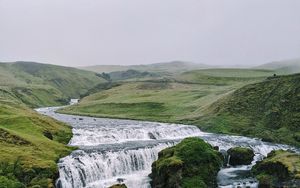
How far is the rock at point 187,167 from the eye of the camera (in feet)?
196

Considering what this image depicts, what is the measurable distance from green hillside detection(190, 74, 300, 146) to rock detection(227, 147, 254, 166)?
24657 mm

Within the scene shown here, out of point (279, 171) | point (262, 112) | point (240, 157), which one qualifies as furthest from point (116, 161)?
point (262, 112)

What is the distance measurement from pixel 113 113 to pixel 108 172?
101614 mm

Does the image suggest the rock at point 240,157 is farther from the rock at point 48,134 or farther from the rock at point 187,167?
the rock at point 48,134

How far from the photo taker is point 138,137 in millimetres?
99062

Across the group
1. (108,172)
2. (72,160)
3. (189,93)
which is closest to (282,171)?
(108,172)

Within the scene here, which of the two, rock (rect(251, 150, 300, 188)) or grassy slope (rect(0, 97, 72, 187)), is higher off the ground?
grassy slope (rect(0, 97, 72, 187))

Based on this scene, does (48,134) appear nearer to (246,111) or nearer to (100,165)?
(100,165)

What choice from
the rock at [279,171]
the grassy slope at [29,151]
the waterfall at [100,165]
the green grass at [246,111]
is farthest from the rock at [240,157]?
the grassy slope at [29,151]

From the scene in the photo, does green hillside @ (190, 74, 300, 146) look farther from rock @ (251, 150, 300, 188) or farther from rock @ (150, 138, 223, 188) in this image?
rock @ (150, 138, 223, 188)

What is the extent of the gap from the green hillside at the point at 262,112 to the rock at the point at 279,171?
3249cm

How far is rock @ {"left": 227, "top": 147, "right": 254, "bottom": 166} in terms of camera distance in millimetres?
77250

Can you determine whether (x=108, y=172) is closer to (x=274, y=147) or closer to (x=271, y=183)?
(x=271, y=183)

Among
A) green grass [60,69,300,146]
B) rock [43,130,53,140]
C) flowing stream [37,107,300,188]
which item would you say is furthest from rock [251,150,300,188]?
rock [43,130,53,140]
